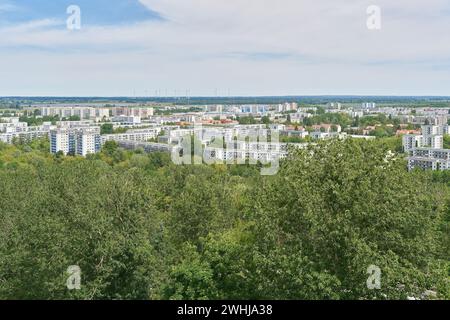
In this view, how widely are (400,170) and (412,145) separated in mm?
41831

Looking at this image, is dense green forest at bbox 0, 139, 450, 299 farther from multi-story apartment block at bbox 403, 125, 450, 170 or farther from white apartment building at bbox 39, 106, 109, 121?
white apartment building at bbox 39, 106, 109, 121

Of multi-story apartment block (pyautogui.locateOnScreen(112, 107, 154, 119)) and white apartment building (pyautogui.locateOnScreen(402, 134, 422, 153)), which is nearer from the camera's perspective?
white apartment building (pyautogui.locateOnScreen(402, 134, 422, 153))

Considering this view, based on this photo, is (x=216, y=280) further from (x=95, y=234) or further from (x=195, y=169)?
(x=195, y=169)

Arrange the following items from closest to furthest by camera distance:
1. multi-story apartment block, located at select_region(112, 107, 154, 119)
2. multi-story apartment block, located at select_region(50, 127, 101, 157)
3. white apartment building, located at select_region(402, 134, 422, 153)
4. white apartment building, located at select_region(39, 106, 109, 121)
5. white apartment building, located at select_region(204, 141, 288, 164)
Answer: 1. white apartment building, located at select_region(204, 141, 288, 164)
2. white apartment building, located at select_region(402, 134, 422, 153)
3. multi-story apartment block, located at select_region(50, 127, 101, 157)
4. white apartment building, located at select_region(39, 106, 109, 121)
5. multi-story apartment block, located at select_region(112, 107, 154, 119)

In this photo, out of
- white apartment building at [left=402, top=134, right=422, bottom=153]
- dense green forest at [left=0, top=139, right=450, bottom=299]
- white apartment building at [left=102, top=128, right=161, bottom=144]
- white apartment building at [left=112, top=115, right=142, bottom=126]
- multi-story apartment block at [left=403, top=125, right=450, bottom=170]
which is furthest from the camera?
white apartment building at [left=112, top=115, right=142, bottom=126]

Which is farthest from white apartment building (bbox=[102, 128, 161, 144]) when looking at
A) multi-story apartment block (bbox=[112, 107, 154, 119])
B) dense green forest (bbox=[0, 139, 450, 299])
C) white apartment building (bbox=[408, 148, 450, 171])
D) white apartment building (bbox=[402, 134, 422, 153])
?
dense green forest (bbox=[0, 139, 450, 299])

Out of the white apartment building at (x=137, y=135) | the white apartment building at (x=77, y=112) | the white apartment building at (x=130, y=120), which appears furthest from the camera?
the white apartment building at (x=77, y=112)

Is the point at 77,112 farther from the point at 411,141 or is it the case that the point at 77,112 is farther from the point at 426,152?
the point at 426,152

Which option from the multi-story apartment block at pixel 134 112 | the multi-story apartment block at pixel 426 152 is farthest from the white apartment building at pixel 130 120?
the multi-story apartment block at pixel 426 152

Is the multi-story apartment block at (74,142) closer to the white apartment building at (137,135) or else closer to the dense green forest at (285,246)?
the white apartment building at (137,135)

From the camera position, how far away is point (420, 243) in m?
7.58

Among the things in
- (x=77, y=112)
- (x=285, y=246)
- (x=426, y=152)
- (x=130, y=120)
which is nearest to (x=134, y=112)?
(x=77, y=112)

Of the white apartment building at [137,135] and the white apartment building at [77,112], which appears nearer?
the white apartment building at [137,135]

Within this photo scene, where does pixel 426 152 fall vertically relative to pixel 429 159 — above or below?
above
